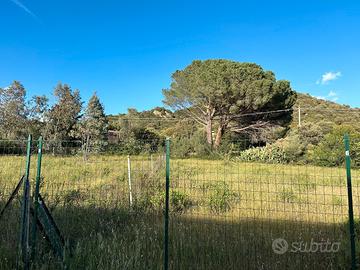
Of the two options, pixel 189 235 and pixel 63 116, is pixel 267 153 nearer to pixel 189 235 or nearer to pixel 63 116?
pixel 63 116

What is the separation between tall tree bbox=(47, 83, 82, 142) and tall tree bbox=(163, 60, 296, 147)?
8.31 metres

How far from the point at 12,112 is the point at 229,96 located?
59.1ft

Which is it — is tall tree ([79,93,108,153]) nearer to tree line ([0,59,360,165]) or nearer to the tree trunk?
tree line ([0,59,360,165])

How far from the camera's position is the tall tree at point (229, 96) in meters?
23.9

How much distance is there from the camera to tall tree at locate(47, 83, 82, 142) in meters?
23.6

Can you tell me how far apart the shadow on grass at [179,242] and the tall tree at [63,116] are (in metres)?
19.8

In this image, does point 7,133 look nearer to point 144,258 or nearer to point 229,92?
point 229,92

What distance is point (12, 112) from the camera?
81.0ft

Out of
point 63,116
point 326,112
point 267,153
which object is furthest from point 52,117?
point 326,112

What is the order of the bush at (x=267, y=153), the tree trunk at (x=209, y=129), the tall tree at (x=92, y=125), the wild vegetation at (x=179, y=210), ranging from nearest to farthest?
the wild vegetation at (x=179, y=210) → the bush at (x=267, y=153) → the tall tree at (x=92, y=125) → the tree trunk at (x=209, y=129)

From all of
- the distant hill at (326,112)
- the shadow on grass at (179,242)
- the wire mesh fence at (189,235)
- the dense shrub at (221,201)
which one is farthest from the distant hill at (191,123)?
the shadow on grass at (179,242)

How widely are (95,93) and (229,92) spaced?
12.6m

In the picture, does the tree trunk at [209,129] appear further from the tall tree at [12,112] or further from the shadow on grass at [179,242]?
the shadow on grass at [179,242]

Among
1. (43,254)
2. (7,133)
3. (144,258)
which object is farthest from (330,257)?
(7,133)
